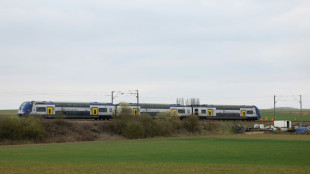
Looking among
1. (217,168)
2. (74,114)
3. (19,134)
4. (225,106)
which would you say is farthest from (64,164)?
(225,106)

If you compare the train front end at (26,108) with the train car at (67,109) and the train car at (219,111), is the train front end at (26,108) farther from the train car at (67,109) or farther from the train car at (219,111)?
the train car at (219,111)

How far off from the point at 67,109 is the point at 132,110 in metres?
13.2

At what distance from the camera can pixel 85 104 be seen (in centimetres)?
8575

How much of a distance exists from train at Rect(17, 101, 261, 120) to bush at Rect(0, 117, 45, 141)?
32.7 feet

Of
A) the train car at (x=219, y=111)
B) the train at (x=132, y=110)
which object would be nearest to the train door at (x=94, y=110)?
the train at (x=132, y=110)

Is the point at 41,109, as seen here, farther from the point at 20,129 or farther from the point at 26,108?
the point at 20,129

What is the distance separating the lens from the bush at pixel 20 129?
6719cm

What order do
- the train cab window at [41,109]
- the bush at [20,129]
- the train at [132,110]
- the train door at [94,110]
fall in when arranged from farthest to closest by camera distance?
the train door at [94,110] < the train at [132,110] < the train cab window at [41,109] < the bush at [20,129]

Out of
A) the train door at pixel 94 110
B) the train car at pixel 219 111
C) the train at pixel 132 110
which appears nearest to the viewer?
the train at pixel 132 110

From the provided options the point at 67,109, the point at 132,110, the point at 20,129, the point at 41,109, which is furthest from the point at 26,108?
the point at 132,110

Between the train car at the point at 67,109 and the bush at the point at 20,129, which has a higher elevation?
the train car at the point at 67,109

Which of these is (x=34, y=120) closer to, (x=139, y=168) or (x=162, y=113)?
(x=162, y=113)

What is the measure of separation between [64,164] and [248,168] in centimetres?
1412

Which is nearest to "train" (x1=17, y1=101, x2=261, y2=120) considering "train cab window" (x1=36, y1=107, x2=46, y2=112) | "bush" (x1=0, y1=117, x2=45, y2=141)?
"train cab window" (x1=36, y1=107, x2=46, y2=112)
